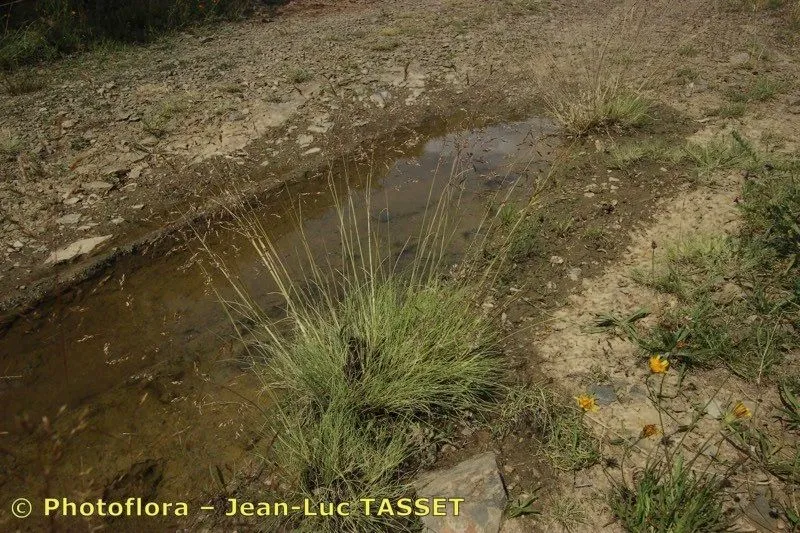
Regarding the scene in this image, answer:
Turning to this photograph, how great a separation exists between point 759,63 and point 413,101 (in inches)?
173

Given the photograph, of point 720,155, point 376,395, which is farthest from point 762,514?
point 720,155

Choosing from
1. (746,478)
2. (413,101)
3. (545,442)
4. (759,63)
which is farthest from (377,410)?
(759,63)

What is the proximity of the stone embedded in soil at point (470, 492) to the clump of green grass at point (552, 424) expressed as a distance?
25 centimetres

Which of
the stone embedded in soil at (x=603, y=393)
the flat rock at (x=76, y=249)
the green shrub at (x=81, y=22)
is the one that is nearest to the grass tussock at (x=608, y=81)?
the stone embedded in soil at (x=603, y=393)

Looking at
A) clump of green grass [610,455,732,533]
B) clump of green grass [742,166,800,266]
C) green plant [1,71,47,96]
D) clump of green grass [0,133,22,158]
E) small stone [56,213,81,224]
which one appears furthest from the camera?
green plant [1,71,47,96]

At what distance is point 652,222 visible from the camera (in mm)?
3555

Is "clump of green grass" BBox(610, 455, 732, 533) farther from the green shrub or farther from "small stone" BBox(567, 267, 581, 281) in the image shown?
the green shrub

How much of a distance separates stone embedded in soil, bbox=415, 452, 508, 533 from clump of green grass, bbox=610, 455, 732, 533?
0.48 metres

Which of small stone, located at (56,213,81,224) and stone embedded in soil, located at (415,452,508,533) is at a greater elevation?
small stone, located at (56,213,81,224)

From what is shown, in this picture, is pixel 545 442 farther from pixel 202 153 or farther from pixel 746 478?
pixel 202 153

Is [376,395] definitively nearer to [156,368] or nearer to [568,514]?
[568,514]

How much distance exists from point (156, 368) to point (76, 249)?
1518 millimetres

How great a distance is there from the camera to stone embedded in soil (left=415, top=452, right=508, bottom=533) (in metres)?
1.95

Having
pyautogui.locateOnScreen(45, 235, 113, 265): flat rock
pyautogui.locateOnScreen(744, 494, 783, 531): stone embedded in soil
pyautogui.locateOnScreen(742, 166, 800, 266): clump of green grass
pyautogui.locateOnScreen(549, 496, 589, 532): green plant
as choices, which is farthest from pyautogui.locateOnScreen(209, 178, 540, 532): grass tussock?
pyautogui.locateOnScreen(45, 235, 113, 265): flat rock
